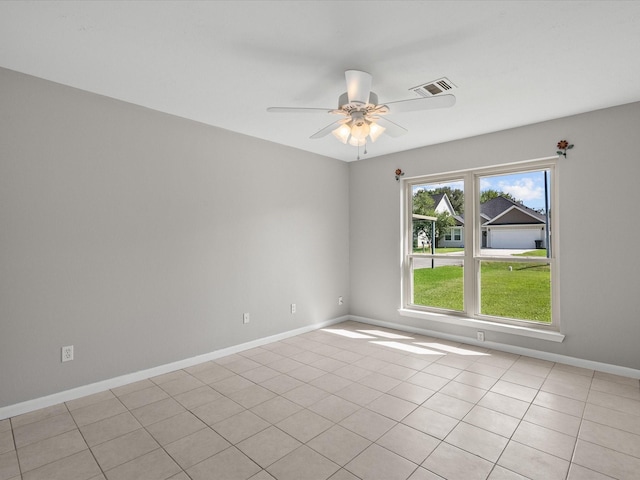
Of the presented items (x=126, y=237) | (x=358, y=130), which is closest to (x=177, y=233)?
(x=126, y=237)

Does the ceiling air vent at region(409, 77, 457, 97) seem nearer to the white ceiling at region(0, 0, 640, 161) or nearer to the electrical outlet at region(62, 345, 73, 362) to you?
the white ceiling at region(0, 0, 640, 161)

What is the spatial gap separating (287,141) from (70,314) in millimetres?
2910

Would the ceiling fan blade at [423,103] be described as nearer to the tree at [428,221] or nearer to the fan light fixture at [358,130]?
the fan light fixture at [358,130]

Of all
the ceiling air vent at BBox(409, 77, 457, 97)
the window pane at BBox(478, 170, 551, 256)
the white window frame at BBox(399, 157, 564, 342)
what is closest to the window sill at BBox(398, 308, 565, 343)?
the white window frame at BBox(399, 157, 564, 342)

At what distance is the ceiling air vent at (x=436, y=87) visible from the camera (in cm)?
264

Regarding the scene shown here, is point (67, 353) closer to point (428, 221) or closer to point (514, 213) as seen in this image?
point (428, 221)

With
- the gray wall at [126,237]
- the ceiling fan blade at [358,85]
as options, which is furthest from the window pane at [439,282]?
the ceiling fan blade at [358,85]

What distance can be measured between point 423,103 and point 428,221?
8.62ft

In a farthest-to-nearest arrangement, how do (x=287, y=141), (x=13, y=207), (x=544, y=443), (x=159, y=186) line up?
(x=287, y=141)
(x=159, y=186)
(x=13, y=207)
(x=544, y=443)

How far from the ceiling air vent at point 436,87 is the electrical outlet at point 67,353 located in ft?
11.7

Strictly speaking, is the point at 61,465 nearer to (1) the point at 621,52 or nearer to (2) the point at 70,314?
(2) the point at 70,314

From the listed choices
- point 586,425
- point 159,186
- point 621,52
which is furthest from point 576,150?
point 159,186

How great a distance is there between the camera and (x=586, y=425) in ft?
7.58

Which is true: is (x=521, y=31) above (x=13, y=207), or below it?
above
